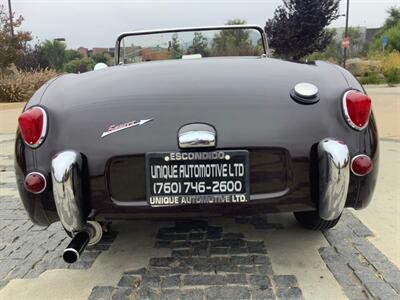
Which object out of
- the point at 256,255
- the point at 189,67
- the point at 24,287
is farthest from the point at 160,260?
the point at 189,67

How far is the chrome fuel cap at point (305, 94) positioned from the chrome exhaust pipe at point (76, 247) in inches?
53.5

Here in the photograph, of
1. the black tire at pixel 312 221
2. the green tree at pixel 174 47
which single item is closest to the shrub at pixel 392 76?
the green tree at pixel 174 47

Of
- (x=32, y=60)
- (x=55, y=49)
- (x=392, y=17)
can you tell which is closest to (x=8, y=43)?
(x=32, y=60)

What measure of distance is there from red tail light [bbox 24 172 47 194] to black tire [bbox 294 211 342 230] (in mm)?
1657

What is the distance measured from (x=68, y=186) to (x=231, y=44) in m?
2.61

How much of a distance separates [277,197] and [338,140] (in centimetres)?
42

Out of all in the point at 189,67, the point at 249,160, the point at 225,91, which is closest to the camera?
the point at 249,160

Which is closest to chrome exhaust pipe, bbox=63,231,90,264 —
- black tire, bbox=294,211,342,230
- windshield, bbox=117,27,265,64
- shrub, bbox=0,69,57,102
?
black tire, bbox=294,211,342,230

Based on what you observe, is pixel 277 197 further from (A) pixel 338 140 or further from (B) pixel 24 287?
(B) pixel 24 287

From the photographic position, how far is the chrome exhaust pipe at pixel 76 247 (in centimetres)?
238

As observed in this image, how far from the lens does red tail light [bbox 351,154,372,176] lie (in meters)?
2.38

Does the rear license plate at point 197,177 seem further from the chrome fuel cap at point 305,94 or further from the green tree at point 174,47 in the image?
the green tree at point 174,47

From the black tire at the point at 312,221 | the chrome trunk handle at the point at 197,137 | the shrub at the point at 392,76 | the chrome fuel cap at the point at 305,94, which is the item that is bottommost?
the shrub at the point at 392,76

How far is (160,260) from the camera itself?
9.43 ft
